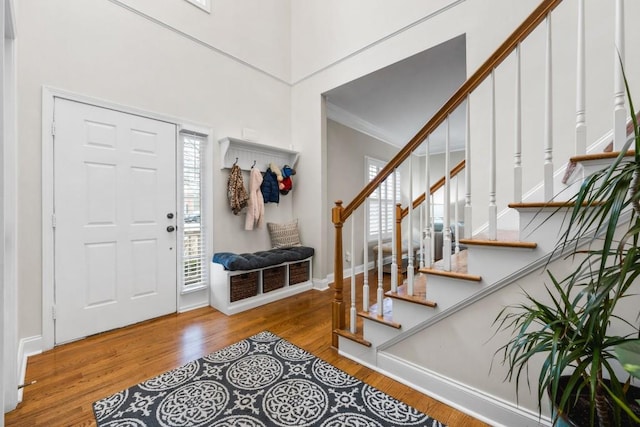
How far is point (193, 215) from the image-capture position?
2932 mm

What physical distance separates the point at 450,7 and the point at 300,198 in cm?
262

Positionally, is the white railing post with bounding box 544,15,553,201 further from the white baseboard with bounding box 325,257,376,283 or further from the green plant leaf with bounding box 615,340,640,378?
the white baseboard with bounding box 325,257,376,283

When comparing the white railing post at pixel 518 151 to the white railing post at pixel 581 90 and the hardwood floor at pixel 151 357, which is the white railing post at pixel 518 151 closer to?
the white railing post at pixel 581 90

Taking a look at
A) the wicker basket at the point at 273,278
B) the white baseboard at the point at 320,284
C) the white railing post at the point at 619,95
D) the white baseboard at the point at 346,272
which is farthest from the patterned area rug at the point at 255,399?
the white baseboard at the point at 346,272

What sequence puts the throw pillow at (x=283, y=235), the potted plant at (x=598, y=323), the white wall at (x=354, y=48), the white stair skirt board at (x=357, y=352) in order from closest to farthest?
the potted plant at (x=598, y=323) → the white stair skirt board at (x=357, y=352) → the white wall at (x=354, y=48) → the throw pillow at (x=283, y=235)

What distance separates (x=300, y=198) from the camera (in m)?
3.78

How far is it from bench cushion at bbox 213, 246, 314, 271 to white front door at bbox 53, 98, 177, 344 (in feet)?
1.78

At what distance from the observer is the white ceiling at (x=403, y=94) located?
283cm

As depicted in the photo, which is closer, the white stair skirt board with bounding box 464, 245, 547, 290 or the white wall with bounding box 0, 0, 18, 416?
the white stair skirt board with bounding box 464, 245, 547, 290

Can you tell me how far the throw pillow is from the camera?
354cm

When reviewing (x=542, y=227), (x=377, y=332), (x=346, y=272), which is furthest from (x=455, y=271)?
(x=346, y=272)

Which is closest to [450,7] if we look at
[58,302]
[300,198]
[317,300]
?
[300,198]

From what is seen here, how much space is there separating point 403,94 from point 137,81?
3.15 m

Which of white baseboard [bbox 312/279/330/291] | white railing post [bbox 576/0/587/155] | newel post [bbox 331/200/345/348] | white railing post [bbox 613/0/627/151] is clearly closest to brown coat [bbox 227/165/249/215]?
white baseboard [bbox 312/279/330/291]
